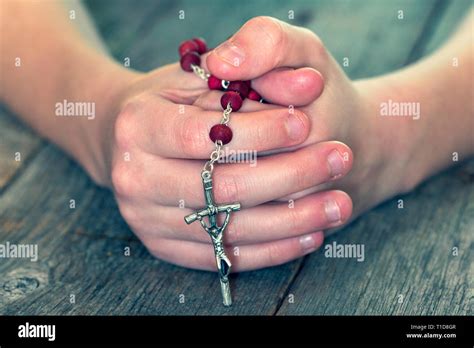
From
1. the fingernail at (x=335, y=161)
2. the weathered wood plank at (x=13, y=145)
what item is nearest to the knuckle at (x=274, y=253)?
the fingernail at (x=335, y=161)

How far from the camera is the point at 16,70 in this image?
1.21 meters

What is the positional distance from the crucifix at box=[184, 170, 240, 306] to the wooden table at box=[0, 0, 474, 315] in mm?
29

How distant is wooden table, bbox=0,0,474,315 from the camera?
2.77ft

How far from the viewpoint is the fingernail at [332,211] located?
868 millimetres

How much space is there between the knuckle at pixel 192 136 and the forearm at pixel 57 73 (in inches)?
8.1

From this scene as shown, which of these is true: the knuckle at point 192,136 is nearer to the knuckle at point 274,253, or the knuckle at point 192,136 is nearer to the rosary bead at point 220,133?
the rosary bead at point 220,133

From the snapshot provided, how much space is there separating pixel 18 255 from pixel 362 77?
617 mm

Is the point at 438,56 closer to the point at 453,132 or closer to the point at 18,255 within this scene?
the point at 453,132

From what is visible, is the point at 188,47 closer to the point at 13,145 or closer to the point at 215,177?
the point at 215,177

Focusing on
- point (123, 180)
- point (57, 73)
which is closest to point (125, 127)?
point (123, 180)

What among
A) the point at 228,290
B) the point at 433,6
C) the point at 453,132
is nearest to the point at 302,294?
the point at 228,290

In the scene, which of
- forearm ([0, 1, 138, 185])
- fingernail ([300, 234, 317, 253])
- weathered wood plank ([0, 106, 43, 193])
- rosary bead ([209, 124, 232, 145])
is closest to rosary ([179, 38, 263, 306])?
rosary bead ([209, 124, 232, 145])

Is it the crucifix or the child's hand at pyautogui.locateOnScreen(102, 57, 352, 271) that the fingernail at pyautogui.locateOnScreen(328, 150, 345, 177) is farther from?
the crucifix

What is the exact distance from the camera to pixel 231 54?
843 millimetres
